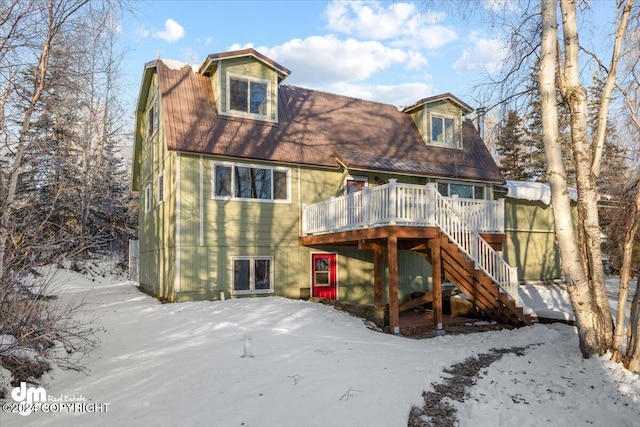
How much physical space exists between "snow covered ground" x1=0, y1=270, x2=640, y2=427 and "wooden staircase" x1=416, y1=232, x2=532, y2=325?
1113mm

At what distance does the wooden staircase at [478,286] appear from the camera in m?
11.1

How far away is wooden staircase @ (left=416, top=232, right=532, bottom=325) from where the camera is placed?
11.1m

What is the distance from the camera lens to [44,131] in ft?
34.5

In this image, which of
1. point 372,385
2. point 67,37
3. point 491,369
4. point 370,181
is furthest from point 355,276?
point 67,37

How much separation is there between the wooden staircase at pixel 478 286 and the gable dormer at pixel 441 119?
7447mm

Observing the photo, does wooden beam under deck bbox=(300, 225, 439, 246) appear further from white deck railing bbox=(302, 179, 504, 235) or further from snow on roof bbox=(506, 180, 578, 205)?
snow on roof bbox=(506, 180, 578, 205)

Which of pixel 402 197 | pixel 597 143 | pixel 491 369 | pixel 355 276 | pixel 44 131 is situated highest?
pixel 44 131

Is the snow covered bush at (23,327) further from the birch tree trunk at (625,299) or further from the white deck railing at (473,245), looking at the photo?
the birch tree trunk at (625,299)

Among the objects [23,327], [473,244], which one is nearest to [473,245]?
[473,244]

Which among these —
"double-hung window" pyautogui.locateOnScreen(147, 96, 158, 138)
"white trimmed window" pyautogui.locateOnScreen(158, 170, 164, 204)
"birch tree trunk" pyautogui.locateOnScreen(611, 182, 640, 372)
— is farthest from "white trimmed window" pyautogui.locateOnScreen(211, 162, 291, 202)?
"birch tree trunk" pyautogui.locateOnScreen(611, 182, 640, 372)

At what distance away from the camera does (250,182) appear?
45.7 feet

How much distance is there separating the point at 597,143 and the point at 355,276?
29.0 ft

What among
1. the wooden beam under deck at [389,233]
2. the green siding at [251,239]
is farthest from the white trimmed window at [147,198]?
the wooden beam under deck at [389,233]

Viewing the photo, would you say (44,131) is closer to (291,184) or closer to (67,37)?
(67,37)
